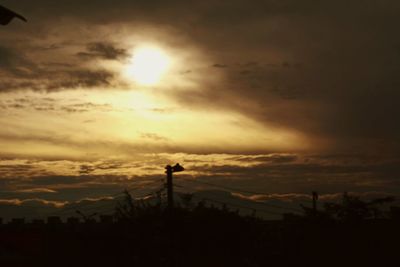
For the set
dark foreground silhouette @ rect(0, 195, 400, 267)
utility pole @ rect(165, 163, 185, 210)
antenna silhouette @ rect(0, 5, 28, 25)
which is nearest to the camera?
antenna silhouette @ rect(0, 5, 28, 25)

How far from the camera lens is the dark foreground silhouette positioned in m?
23.0

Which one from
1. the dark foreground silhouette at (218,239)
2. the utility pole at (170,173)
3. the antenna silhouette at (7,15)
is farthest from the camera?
the utility pole at (170,173)

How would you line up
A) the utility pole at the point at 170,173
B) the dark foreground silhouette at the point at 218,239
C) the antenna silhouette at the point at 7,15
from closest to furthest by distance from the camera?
1. the antenna silhouette at the point at 7,15
2. the dark foreground silhouette at the point at 218,239
3. the utility pole at the point at 170,173

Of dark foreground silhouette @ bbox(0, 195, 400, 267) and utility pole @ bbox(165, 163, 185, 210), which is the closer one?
dark foreground silhouette @ bbox(0, 195, 400, 267)

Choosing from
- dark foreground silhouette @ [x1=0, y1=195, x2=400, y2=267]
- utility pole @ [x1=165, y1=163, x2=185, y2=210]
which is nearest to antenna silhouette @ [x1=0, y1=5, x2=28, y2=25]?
dark foreground silhouette @ [x1=0, y1=195, x2=400, y2=267]

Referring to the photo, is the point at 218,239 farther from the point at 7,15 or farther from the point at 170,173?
the point at 7,15

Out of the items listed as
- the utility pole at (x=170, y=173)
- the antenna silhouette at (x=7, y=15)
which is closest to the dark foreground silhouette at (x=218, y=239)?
the utility pole at (x=170, y=173)

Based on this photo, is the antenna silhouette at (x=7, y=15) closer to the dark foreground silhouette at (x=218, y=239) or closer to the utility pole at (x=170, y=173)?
the dark foreground silhouette at (x=218, y=239)

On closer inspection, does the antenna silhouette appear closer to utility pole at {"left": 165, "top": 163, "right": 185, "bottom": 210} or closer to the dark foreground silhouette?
the dark foreground silhouette

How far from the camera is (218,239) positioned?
84.3ft

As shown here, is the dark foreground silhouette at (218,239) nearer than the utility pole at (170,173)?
Yes

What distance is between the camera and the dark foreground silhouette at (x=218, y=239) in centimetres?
2295

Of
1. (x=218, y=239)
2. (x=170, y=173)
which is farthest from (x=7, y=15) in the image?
(x=170, y=173)

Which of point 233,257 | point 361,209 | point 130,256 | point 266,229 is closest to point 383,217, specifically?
point 361,209
